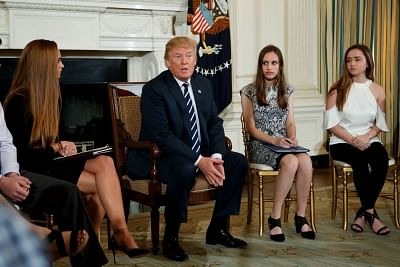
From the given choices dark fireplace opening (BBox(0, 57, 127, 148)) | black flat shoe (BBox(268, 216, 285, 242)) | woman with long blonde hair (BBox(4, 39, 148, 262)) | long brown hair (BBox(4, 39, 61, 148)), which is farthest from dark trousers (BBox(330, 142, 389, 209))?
dark fireplace opening (BBox(0, 57, 127, 148))

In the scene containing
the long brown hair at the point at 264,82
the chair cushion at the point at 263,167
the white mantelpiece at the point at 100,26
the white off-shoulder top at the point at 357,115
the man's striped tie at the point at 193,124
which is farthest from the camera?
the white mantelpiece at the point at 100,26

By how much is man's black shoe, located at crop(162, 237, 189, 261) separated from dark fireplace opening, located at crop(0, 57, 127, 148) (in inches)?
74.0

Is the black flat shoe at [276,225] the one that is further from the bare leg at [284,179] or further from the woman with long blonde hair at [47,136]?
the woman with long blonde hair at [47,136]

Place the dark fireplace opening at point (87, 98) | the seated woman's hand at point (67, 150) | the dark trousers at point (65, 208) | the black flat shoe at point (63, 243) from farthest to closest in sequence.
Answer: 1. the dark fireplace opening at point (87, 98)
2. the seated woman's hand at point (67, 150)
3. the dark trousers at point (65, 208)
4. the black flat shoe at point (63, 243)

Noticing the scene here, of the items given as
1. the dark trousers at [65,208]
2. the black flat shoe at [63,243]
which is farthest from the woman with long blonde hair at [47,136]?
the black flat shoe at [63,243]

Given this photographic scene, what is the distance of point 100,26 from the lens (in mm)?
4676

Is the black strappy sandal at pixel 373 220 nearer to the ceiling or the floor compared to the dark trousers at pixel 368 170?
nearer to the floor

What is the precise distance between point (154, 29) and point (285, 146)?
177 cm

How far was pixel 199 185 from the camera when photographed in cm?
316

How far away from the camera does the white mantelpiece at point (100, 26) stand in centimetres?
434

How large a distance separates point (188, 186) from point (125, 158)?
570 mm

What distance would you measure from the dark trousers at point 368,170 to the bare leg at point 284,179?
42 cm

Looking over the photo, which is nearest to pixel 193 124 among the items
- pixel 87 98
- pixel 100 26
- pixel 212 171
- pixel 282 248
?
pixel 212 171

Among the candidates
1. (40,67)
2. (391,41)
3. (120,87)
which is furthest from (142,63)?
(391,41)
